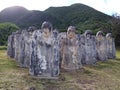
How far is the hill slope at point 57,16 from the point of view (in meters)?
85.9

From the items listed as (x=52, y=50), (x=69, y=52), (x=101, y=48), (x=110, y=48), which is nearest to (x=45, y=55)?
(x=52, y=50)

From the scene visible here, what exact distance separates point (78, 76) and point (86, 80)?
0.70 meters

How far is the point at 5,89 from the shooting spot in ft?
56.3

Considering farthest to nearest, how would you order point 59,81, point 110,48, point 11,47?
1. point 110,48
2. point 11,47
3. point 59,81

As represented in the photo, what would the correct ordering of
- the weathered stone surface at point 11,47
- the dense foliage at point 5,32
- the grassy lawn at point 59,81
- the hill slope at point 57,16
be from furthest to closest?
the hill slope at point 57,16, the dense foliage at point 5,32, the weathered stone surface at point 11,47, the grassy lawn at point 59,81

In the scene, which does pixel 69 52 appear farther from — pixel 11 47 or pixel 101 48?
pixel 101 48

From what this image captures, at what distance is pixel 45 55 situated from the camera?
64.1 ft

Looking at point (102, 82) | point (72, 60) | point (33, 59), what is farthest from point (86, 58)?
point (33, 59)

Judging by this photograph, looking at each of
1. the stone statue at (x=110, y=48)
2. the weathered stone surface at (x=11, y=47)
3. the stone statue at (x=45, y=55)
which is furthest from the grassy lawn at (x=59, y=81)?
the stone statue at (x=110, y=48)

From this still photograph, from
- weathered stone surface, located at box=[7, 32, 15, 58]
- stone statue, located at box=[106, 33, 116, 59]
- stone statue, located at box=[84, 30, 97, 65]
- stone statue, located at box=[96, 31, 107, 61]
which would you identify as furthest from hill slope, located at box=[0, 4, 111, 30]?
stone statue, located at box=[84, 30, 97, 65]

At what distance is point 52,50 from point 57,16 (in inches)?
3020

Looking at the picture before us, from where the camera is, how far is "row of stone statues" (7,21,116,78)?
63.9ft

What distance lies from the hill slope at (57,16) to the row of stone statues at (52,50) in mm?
53205

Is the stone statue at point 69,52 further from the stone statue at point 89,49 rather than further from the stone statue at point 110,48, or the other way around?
the stone statue at point 110,48
